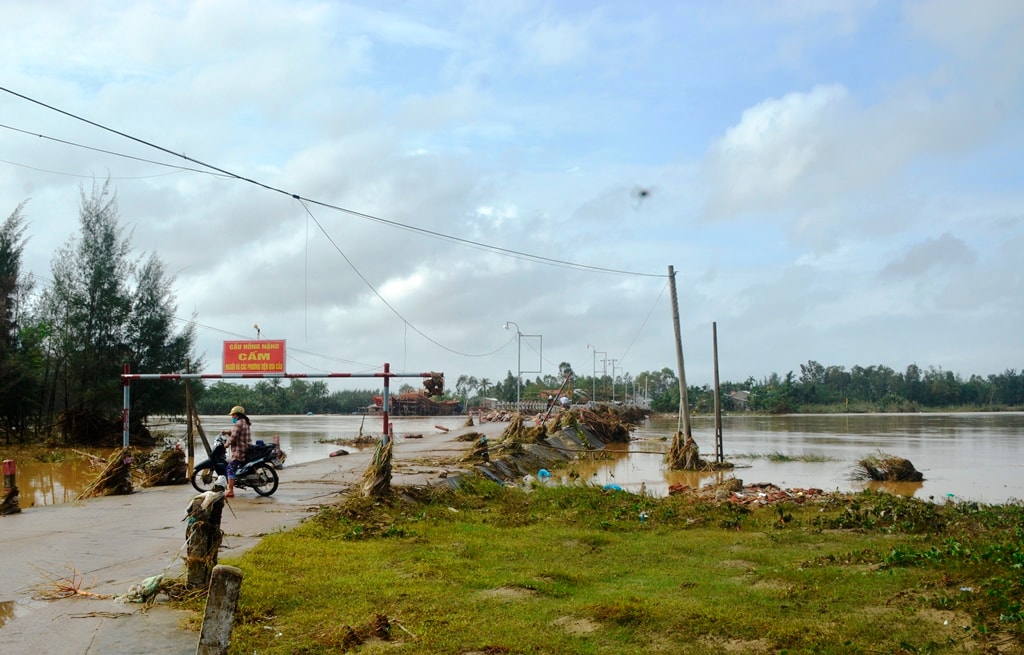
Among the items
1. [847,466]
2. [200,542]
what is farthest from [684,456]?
[200,542]

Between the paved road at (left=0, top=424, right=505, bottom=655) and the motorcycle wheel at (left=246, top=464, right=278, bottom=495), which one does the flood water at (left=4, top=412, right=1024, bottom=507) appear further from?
the motorcycle wheel at (left=246, top=464, right=278, bottom=495)

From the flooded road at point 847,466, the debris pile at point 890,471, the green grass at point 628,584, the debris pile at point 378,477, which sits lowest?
the flooded road at point 847,466

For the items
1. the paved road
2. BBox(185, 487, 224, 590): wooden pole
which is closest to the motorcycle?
the paved road

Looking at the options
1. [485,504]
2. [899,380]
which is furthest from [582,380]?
[485,504]

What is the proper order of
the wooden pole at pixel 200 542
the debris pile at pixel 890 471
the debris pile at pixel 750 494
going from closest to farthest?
the wooden pole at pixel 200 542, the debris pile at pixel 750 494, the debris pile at pixel 890 471

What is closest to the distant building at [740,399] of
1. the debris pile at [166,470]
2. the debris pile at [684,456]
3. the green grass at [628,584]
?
the debris pile at [684,456]

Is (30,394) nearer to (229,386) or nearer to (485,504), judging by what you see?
(485,504)

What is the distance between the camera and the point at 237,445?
494 inches

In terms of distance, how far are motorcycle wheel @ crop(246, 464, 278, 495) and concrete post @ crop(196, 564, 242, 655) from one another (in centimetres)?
814

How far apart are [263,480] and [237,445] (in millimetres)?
824

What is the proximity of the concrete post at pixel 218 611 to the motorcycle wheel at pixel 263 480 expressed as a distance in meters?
8.14

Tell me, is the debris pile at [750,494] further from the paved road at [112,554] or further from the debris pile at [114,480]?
the debris pile at [114,480]

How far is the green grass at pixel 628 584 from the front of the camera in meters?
5.39

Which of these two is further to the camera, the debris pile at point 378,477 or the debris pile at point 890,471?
the debris pile at point 890,471
